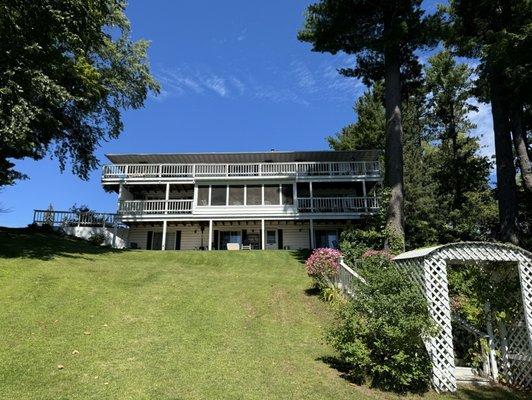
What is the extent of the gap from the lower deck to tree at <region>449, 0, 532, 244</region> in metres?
12.1

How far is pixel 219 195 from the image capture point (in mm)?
28422

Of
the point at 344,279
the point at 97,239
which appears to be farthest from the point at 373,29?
the point at 97,239

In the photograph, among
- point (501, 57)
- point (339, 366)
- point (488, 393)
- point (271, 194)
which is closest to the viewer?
point (488, 393)

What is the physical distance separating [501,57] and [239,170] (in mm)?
17283

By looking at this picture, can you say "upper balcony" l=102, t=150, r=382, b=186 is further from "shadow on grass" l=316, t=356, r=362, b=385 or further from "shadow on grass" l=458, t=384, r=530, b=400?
"shadow on grass" l=458, t=384, r=530, b=400

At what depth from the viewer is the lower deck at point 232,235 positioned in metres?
28.1

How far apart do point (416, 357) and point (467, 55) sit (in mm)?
17420

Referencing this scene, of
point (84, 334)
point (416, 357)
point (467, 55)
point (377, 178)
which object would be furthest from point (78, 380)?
point (377, 178)

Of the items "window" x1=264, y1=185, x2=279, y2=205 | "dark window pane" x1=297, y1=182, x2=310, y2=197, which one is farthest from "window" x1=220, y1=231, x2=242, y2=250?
"dark window pane" x1=297, y1=182, x2=310, y2=197

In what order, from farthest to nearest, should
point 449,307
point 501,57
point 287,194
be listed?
point 287,194 < point 501,57 < point 449,307

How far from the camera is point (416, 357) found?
733 cm

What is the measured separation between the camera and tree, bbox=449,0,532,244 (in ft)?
52.4

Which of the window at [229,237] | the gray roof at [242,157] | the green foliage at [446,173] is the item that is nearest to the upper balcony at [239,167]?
the gray roof at [242,157]

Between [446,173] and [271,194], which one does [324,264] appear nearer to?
[271,194]
